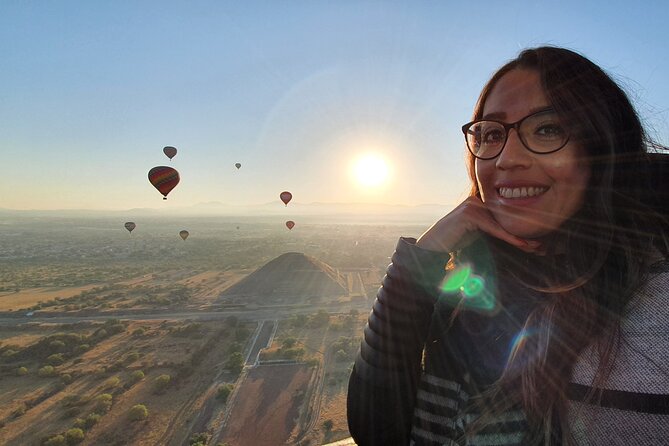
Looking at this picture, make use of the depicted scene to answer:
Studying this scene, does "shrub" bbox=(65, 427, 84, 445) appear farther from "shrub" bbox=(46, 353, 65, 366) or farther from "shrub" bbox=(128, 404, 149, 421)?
"shrub" bbox=(46, 353, 65, 366)

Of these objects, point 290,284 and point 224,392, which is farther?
point 290,284

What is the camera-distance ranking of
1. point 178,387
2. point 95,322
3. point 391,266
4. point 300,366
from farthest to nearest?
1. point 95,322
2. point 300,366
3. point 178,387
4. point 391,266

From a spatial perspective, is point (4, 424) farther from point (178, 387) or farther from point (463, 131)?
point (463, 131)

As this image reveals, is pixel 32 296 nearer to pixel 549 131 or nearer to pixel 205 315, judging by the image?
pixel 205 315

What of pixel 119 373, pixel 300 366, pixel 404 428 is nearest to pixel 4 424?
pixel 119 373

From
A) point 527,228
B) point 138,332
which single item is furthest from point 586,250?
point 138,332
